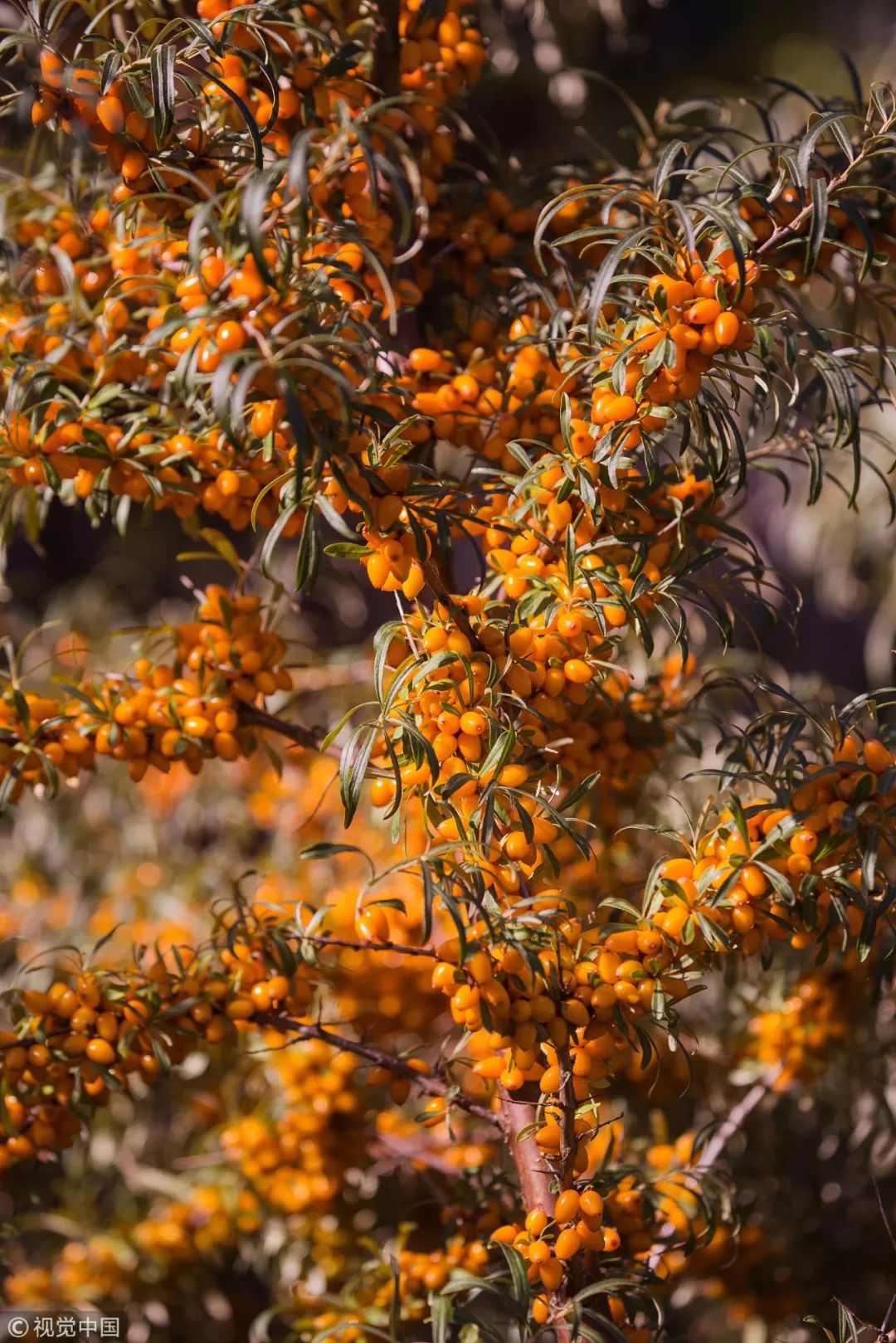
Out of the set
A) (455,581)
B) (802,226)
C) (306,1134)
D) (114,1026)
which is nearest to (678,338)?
(802,226)

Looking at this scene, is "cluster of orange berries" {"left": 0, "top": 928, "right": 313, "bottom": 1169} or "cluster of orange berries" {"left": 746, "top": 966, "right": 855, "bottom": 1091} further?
"cluster of orange berries" {"left": 746, "top": 966, "right": 855, "bottom": 1091}

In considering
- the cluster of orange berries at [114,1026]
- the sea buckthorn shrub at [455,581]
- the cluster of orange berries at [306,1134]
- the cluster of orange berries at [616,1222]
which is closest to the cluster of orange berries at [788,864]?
the sea buckthorn shrub at [455,581]

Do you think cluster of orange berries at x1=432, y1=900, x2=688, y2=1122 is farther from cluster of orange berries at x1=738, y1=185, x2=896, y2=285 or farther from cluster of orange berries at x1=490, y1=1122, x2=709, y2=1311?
cluster of orange berries at x1=738, y1=185, x2=896, y2=285

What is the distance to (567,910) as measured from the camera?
0.71 m

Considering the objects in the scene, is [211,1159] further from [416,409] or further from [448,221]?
[448,221]

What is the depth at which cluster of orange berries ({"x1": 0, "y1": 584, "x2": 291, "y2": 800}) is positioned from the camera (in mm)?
804

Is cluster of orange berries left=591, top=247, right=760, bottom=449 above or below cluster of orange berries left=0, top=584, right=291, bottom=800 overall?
above

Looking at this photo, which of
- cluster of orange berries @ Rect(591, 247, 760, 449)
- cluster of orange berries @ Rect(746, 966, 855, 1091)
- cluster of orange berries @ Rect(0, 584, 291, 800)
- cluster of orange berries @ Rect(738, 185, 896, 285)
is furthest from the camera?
cluster of orange berries @ Rect(746, 966, 855, 1091)

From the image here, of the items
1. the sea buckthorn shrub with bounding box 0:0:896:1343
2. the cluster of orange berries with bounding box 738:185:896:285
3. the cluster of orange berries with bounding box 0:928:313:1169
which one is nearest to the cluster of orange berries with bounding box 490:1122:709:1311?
the sea buckthorn shrub with bounding box 0:0:896:1343

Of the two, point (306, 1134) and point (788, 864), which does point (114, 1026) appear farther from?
point (788, 864)

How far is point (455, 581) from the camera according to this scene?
2.79 feet

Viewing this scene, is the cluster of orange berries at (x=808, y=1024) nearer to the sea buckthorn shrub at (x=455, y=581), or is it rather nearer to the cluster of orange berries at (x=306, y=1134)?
the sea buckthorn shrub at (x=455, y=581)

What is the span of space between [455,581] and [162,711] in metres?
0.25

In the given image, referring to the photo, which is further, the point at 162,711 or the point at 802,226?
the point at 162,711
